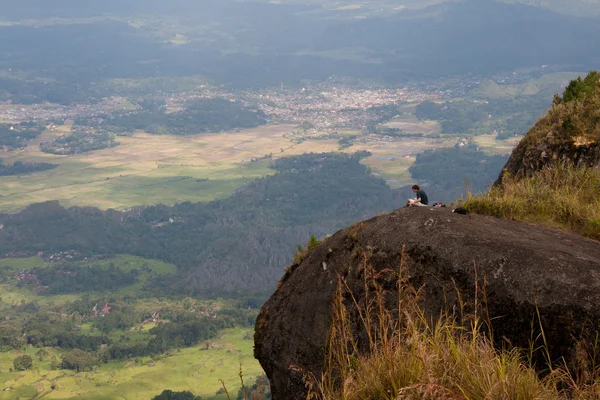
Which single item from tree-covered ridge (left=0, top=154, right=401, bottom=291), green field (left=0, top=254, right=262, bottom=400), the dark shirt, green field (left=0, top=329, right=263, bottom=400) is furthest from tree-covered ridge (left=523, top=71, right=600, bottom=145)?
tree-covered ridge (left=0, top=154, right=401, bottom=291)

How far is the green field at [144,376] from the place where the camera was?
74.0 m

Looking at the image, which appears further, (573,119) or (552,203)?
(573,119)

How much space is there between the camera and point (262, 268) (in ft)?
439

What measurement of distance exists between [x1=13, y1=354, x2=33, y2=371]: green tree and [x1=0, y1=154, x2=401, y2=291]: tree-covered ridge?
42947mm

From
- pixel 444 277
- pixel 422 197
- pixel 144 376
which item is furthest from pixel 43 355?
pixel 444 277

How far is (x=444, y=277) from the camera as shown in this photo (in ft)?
26.7

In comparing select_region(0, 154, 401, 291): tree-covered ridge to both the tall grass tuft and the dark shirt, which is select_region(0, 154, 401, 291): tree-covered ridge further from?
the tall grass tuft

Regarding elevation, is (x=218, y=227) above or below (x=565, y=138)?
below

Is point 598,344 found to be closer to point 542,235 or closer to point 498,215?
point 542,235

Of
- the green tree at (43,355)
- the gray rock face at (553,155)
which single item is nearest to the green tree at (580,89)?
the gray rock face at (553,155)

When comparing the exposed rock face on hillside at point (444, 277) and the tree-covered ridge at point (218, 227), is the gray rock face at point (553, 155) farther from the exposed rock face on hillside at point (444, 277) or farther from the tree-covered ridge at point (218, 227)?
the tree-covered ridge at point (218, 227)

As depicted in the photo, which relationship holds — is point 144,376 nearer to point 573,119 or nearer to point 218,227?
point 573,119

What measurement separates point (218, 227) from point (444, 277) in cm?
15865

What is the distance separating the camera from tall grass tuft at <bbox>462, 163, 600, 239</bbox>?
9.94 m
